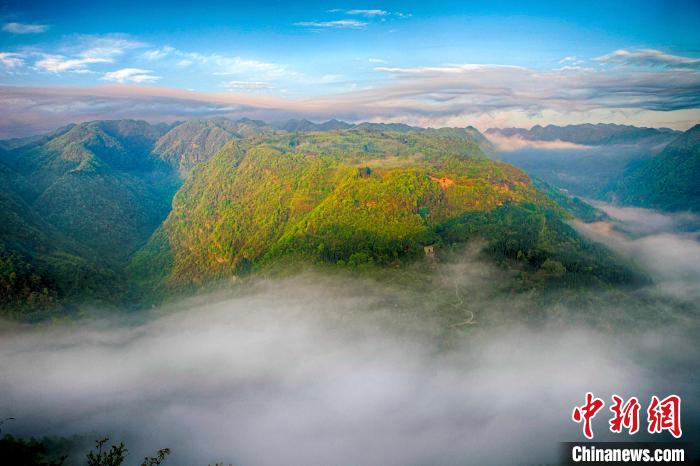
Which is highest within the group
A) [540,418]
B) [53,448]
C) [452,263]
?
[452,263]

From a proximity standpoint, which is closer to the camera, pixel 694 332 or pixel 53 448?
pixel 53 448

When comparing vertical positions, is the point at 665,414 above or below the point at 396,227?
below

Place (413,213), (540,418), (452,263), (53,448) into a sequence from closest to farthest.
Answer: (53,448)
(540,418)
(452,263)
(413,213)

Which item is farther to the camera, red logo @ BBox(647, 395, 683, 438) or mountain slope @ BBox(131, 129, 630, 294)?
mountain slope @ BBox(131, 129, 630, 294)

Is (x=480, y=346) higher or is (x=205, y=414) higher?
(x=480, y=346)

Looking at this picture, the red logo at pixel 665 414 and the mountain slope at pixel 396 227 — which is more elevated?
the mountain slope at pixel 396 227

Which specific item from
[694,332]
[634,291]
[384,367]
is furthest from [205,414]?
[694,332]

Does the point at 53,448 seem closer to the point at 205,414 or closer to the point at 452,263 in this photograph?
the point at 205,414

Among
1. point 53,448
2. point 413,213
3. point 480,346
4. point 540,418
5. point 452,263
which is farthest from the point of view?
point 413,213

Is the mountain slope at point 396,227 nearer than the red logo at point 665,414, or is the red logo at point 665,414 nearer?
the red logo at point 665,414

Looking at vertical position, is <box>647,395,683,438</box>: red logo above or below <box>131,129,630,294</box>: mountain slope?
below

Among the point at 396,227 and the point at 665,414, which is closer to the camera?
the point at 665,414
